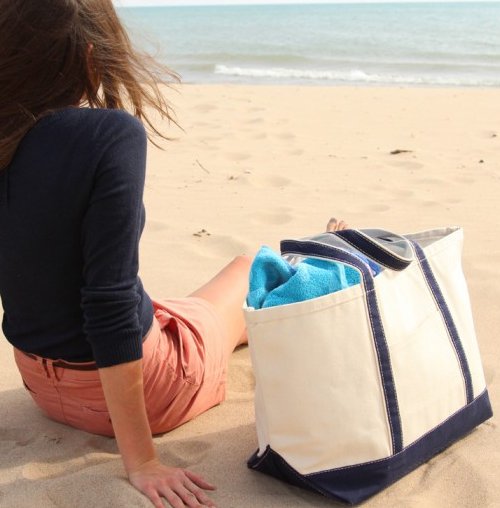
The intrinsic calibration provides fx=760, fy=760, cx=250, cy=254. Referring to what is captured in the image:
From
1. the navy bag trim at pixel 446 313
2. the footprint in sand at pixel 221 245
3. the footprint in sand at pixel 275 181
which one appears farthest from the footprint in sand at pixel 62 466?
the footprint in sand at pixel 275 181

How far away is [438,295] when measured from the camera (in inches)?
68.6

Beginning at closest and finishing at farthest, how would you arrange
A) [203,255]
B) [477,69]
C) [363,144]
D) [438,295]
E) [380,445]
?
[380,445] < [438,295] < [203,255] < [363,144] < [477,69]

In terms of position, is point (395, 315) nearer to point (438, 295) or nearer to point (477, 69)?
point (438, 295)

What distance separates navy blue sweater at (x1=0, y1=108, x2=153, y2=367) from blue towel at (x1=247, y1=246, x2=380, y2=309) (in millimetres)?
253

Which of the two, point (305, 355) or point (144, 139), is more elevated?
point (144, 139)

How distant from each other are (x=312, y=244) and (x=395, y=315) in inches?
9.2

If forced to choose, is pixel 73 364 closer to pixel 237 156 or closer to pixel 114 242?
pixel 114 242

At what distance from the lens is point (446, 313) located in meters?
1.74

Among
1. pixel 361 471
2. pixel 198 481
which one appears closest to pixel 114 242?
pixel 198 481

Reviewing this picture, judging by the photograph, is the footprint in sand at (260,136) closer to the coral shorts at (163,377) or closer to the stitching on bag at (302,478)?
the coral shorts at (163,377)

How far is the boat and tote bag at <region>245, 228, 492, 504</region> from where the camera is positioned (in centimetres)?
153

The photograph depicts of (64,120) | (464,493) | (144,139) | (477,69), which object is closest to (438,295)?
(464,493)

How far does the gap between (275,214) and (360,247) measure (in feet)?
6.99

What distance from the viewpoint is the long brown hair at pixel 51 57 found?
1.45 meters
